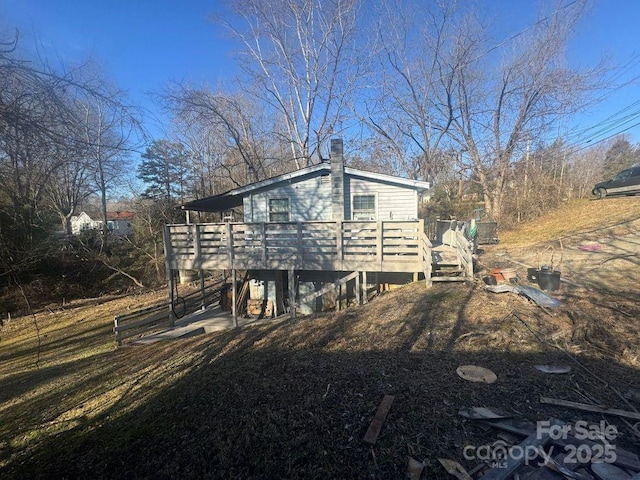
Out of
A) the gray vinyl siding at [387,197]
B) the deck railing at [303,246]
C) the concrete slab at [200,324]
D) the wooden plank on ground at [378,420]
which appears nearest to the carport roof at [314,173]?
the gray vinyl siding at [387,197]

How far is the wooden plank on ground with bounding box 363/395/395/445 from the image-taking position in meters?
2.71

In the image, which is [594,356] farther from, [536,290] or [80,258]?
[80,258]

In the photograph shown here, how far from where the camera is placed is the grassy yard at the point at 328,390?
2.68 m

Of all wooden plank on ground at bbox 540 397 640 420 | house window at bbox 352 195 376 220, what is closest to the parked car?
house window at bbox 352 195 376 220

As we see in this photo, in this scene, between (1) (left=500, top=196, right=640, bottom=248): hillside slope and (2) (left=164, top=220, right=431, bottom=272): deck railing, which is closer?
(2) (left=164, top=220, right=431, bottom=272): deck railing

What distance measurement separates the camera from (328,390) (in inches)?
142

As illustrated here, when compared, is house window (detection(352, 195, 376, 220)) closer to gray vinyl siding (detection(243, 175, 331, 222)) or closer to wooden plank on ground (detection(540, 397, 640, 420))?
gray vinyl siding (detection(243, 175, 331, 222))

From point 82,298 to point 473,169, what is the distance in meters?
26.6

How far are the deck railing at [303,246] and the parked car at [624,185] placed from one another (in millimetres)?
17850

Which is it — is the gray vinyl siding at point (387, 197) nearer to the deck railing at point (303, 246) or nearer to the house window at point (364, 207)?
the house window at point (364, 207)

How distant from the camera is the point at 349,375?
12.9 ft

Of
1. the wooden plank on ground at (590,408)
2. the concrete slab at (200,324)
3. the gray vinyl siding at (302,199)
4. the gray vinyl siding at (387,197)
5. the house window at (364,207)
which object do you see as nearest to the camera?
the wooden plank on ground at (590,408)

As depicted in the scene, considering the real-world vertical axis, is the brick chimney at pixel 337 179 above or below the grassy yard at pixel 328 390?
above

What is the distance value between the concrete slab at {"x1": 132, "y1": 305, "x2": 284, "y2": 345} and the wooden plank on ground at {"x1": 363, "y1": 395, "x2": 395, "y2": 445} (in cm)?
623
